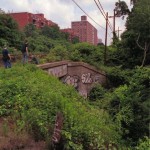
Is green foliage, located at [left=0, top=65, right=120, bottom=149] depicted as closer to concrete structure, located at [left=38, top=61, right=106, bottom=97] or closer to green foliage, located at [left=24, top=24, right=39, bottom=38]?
concrete structure, located at [left=38, top=61, right=106, bottom=97]

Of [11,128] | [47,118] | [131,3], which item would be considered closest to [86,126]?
[47,118]

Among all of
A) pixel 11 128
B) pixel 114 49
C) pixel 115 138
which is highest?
pixel 114 49

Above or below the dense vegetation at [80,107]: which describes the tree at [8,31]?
above

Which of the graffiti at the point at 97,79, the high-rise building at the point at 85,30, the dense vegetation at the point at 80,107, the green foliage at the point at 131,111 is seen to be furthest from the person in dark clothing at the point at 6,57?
the high-rise building at the point at 85,30

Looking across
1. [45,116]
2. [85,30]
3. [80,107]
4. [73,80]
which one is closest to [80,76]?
[73,80]

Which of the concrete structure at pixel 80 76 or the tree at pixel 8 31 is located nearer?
the concrete structure at pixel 80 76

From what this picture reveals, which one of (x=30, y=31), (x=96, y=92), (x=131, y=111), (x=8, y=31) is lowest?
(x=96, y=92)

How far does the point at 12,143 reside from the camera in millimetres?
8414

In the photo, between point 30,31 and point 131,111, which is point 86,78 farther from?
point 30,31

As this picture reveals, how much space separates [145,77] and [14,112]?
11346 millimetres

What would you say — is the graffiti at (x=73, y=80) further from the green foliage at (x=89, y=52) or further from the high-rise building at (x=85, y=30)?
the high-rise building at (x=85, y=30)

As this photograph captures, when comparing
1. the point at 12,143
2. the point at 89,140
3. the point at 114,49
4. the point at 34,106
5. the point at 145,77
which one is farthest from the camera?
the point at 114,49

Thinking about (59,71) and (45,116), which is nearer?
(45,116)

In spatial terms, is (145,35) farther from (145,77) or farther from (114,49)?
(145,77)
